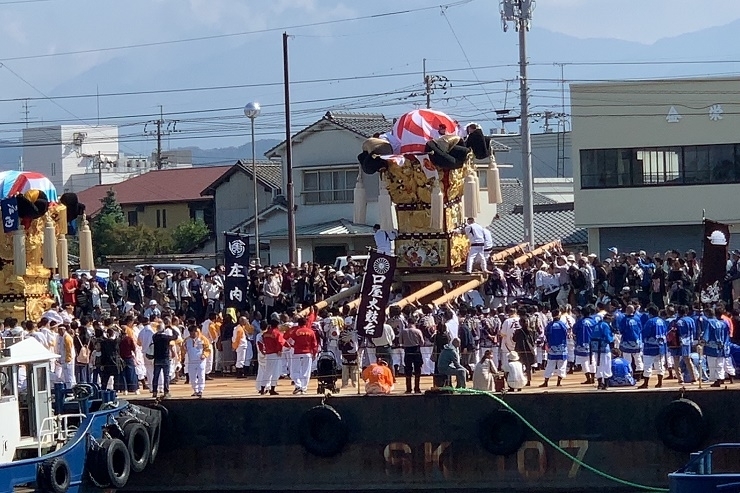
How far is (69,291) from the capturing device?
117 feet

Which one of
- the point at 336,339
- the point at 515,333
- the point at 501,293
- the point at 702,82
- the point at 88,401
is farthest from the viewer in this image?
the point at 702,82

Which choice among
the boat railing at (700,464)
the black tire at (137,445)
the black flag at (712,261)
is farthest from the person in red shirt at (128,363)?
the boat railing at (700,464)

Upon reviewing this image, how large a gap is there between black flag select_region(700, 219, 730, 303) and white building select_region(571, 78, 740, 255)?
18.9m

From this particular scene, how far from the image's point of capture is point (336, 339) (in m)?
28.1

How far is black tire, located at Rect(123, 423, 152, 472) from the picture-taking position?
76.8 ft

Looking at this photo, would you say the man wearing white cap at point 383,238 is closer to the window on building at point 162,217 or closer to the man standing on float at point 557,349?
the man standing on float at point 557,349

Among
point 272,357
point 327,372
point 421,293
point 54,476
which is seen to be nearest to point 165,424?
point 272,357

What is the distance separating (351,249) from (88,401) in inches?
1250

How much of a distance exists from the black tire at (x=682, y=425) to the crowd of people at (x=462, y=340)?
1264 millimetres

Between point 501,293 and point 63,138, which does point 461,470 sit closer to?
point 501,293

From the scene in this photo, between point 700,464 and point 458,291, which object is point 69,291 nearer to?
point 458,291

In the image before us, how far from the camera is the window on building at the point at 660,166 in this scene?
45.9m

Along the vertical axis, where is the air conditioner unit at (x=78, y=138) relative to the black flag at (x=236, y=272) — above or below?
above

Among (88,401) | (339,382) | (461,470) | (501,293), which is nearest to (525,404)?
(461,470)
